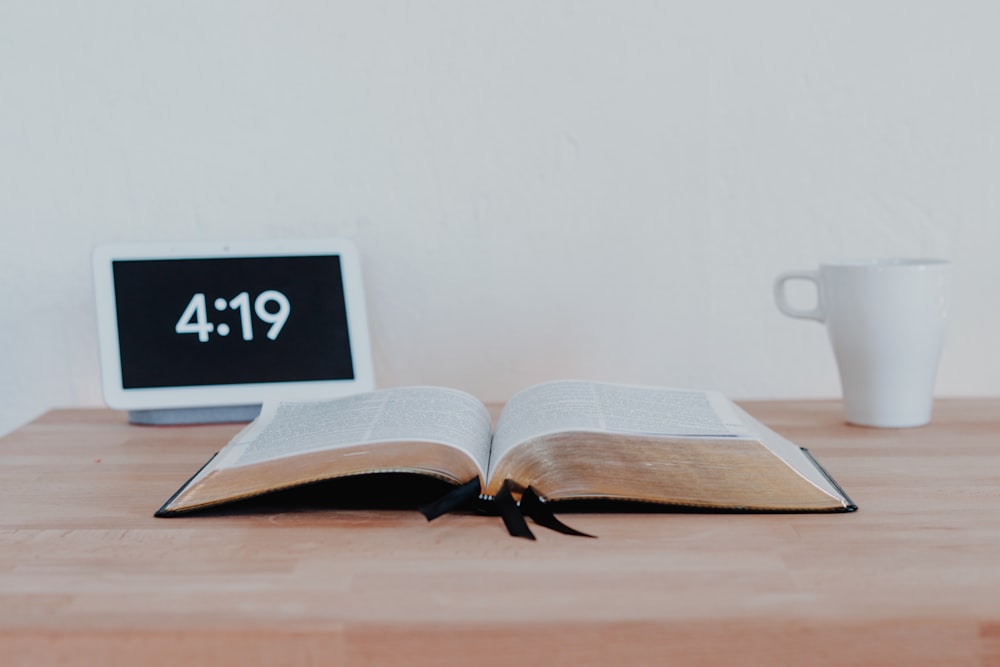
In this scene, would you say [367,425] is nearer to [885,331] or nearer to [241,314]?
[241,314]

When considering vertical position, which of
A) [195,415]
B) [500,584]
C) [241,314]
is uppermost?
[241,314]

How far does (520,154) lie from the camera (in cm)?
116

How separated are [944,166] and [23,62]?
111 cm

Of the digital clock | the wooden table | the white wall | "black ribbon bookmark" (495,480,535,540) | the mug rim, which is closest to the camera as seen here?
the wooden table

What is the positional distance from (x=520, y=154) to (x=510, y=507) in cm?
59

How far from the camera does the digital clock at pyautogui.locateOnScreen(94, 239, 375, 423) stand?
3.41 feet

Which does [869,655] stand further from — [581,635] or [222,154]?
[222,154]

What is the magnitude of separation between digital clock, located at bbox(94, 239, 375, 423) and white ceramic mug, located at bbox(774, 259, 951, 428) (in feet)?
1.62

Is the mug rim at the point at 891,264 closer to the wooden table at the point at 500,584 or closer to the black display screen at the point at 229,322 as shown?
the wooden table at the point at 500,584

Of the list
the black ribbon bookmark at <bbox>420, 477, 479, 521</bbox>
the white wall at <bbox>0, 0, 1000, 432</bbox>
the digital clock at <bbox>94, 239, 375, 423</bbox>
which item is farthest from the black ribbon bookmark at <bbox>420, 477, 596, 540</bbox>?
the white wall at <bbox>0, 0, 1000, 432</bbox>

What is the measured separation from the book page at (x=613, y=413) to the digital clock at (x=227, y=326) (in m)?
0.28

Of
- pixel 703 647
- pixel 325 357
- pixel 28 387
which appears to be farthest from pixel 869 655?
pixel 28 387

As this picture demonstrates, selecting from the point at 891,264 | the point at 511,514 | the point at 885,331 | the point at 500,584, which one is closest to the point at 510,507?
the point at 511,514

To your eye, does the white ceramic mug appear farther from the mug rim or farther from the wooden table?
the wooden table
